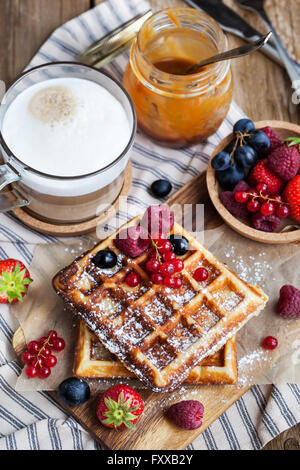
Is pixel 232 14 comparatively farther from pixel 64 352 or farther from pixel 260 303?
pixel 64 352

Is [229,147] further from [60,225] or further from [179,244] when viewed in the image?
[60,225]

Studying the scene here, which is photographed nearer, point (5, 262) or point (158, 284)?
point (158, 284)

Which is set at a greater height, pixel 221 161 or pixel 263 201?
pixel 221 161

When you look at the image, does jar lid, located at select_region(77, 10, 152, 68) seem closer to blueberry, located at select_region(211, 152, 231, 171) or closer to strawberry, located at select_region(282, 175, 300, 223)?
blueberry, located at select_region(211, 152, 231, 171)

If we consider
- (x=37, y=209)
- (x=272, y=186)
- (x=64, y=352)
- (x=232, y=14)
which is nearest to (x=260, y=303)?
(x=272, y=186)

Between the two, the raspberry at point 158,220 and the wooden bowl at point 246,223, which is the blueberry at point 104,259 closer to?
the raspberry at point 158,220

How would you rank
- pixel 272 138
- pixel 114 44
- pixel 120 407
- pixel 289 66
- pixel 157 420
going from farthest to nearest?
pixel 289 66 < pixel 114 44 < pixel 272 138 < pixel 157 420 < pixel 120 407

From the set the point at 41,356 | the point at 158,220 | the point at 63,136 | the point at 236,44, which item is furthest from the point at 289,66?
the point at 41,356
